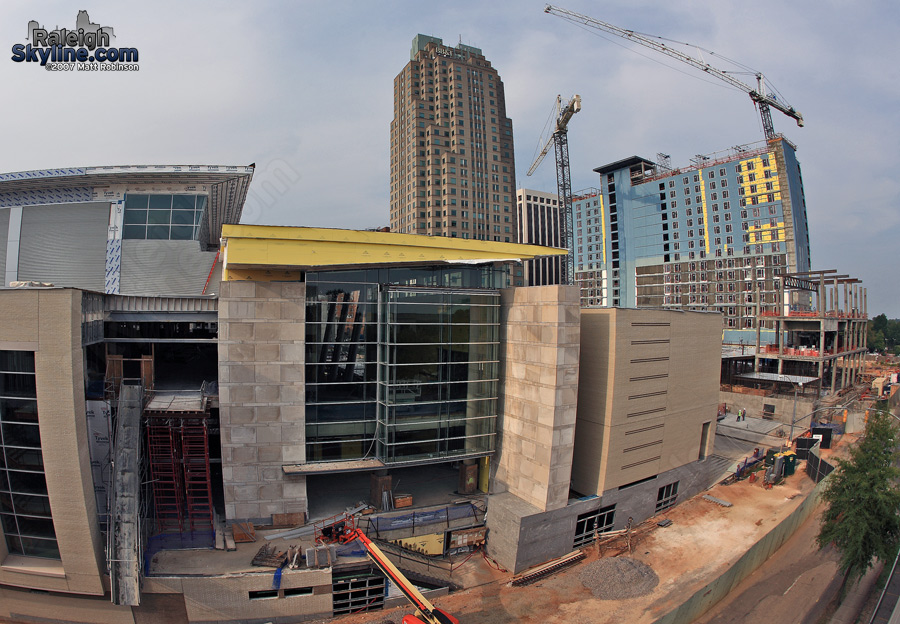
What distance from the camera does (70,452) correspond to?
2073 centimetres

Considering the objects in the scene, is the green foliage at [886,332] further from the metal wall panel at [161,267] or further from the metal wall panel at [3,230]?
the metal wall panel at [3,230]

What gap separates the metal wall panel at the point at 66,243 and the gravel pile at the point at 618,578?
3840 centimetres

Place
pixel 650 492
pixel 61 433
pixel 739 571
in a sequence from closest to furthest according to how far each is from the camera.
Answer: pixel 61 433 → pixel 739 571 → pixel 650 492

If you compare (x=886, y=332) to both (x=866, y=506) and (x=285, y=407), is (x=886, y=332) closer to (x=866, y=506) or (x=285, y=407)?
(x=866, y=506)

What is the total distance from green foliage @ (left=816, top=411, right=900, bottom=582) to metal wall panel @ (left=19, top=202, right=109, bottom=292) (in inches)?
1964

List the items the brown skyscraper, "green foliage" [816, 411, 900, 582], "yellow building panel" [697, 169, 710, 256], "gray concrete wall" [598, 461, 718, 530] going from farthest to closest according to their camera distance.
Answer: the brown skyscraper → "yellow building panel" [697, 169, 710, 256] → "gray concrete wall" [598, 461, 718, 530] → "green foliage" [816, 411, 900, 582]

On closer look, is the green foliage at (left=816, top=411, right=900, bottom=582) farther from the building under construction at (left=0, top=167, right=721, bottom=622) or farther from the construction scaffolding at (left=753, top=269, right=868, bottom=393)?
the construction scaffolding at (left=753, top=269, right=868, bottom=393)

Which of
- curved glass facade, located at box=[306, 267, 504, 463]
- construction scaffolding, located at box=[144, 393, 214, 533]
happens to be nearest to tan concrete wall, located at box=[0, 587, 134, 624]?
construction scaffolding, located at box=[144, 393, 214, 533]

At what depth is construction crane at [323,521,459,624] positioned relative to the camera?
20.0 meters

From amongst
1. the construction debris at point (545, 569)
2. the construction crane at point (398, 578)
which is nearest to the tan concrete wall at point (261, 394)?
the construction crane at point (398, 578)

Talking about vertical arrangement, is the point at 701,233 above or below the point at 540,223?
below

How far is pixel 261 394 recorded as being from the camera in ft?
84.6

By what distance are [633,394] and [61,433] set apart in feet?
100

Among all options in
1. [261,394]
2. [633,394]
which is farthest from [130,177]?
[633,394]
